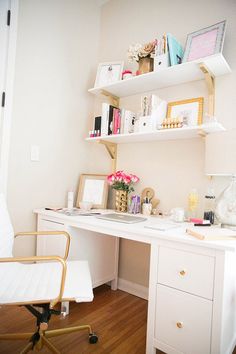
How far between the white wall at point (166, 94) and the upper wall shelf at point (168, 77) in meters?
0.06

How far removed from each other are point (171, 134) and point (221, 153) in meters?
0.45

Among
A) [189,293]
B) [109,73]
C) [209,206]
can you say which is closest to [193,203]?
[209,206]

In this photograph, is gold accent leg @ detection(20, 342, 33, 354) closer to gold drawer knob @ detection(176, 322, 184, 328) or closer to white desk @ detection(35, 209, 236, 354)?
white desk @ detection(35, 209, 236, 354)

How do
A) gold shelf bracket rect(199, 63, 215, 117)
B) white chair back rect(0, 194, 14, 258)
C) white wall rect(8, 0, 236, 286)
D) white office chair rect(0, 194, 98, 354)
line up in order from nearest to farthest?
white office chair rect(0, 194, 98, 354), white chair back rect(0, 194, 14, 258), gold shelf bracket rect(199, 63, 215, 117), white wall rect(8, 0, 236, 286)

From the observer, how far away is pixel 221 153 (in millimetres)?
1369

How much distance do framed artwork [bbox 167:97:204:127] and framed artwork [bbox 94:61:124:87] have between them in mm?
574

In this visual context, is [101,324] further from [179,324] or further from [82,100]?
[82,100]

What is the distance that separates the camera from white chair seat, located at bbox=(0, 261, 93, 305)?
1.06 meters

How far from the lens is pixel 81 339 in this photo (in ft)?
4.68

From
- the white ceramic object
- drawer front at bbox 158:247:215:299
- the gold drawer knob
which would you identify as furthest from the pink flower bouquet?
the gold drawer knob

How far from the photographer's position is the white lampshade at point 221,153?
1.32 metres

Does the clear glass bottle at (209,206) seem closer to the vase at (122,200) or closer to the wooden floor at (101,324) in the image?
the vase at (122,200)

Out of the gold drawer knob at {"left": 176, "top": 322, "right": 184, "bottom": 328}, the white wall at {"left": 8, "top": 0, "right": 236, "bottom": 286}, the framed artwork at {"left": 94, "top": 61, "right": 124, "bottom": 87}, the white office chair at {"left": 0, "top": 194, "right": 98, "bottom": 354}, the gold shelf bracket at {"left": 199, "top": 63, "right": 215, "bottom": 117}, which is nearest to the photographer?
the white office chair at {"left": 0, "top": 194, "right": 98, "bottom": 354}

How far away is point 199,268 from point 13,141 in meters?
1.53
